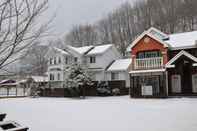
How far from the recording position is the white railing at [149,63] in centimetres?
2781

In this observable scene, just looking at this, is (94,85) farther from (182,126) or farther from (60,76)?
(182,126)

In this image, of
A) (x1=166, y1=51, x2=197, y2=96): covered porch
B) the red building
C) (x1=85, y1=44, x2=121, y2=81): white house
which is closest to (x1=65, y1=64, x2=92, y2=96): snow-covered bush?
(x1=85, y1=44, x2=121, y2=81): white house

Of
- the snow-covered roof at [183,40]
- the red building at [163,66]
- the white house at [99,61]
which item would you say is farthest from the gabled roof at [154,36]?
the white house at [99,61]

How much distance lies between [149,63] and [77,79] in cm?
866

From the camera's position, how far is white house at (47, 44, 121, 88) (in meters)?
40.2

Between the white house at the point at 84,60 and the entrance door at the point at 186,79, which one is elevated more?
the white house at the point at 84,60

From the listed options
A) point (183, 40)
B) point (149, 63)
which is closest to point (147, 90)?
point (149, 63)

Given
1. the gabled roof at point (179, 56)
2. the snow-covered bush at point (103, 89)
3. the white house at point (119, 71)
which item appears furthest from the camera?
the white house at point (119, 71)

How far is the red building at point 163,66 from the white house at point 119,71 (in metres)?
8.56

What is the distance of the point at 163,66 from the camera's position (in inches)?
1079

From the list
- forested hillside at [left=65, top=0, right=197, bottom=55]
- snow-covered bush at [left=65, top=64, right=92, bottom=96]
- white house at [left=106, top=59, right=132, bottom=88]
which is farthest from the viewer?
forested hillside at [left=65, top=0, right=197, bottom=55]

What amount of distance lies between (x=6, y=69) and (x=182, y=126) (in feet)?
24.2

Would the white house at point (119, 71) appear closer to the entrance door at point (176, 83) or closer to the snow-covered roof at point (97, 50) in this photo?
the snow-covered roof at point (97, 50)

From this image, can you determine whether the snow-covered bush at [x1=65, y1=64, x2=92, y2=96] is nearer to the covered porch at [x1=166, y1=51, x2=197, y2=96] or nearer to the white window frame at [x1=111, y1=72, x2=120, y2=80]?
the white window frame at [x1=111, y1=72, x2=120, y2=80]
